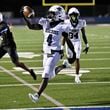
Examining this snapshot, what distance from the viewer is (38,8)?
4275 cm

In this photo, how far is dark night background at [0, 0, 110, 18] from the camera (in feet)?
138

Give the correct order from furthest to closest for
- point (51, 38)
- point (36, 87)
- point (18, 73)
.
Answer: point (18, 73) < point (36, 87) < point (51, 38)

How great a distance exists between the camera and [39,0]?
137ft

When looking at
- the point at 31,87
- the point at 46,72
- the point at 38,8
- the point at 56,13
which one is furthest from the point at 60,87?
the point at 38,8

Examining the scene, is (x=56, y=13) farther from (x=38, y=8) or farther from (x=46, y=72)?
(x=38, y=8)

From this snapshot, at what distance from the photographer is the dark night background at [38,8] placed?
4194cm

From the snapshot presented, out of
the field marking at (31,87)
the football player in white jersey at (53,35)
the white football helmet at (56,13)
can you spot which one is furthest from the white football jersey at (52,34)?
the field marking at (31,87)

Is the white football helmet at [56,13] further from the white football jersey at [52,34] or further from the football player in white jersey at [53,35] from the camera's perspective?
the white football jersey at [52,34]

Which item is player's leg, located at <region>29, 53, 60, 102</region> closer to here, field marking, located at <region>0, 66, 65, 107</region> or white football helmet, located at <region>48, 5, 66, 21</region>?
field marking, located at <region>0, 66, 65, 107</region>

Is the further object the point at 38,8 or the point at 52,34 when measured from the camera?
the point at 38,8

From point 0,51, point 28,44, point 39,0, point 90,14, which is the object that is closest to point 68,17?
point 0,51

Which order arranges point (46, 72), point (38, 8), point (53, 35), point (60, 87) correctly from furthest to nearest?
point (38, 8) < point (60, 87) < point (53, 35) < point (46, 72)

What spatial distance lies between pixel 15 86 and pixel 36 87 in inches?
16.5

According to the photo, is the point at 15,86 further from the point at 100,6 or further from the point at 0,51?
the point at 100,6
